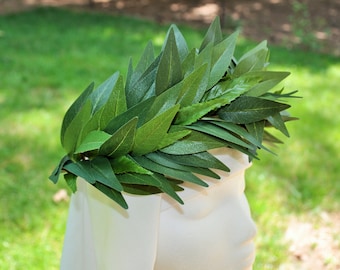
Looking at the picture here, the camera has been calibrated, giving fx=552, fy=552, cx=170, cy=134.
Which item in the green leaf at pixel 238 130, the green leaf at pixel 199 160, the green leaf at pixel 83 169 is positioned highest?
the green leaf at pixel 238 130

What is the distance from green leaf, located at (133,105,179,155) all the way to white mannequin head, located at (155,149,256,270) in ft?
0.49

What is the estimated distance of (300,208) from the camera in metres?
2.65

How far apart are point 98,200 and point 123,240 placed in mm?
99

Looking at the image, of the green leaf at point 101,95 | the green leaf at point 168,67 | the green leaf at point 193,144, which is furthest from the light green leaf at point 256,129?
the green leaf at point 101,95

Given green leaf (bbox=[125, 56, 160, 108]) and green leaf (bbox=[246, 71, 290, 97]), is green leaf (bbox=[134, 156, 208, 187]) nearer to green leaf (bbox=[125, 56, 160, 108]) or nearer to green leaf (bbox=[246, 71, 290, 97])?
green leaf (bbox=[125, 56, 160, 108])

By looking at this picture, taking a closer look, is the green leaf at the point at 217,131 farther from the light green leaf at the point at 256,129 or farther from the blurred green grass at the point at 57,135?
the blurred green grass at the point at 57,135

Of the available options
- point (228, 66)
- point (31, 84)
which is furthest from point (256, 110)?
point (31, 84)

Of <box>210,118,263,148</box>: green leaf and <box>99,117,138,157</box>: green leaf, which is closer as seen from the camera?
<box>99,117,138,157</box>: green leaf

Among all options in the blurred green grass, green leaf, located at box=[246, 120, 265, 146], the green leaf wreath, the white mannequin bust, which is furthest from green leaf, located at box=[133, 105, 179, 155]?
the blurred green grass

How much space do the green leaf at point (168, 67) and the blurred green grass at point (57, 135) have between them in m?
1.22

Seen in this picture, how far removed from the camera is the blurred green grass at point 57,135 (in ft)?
7.71

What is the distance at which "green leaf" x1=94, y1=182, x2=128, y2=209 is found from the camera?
1088mm

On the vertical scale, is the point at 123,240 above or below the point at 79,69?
below

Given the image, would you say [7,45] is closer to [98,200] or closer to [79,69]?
[79,69]
